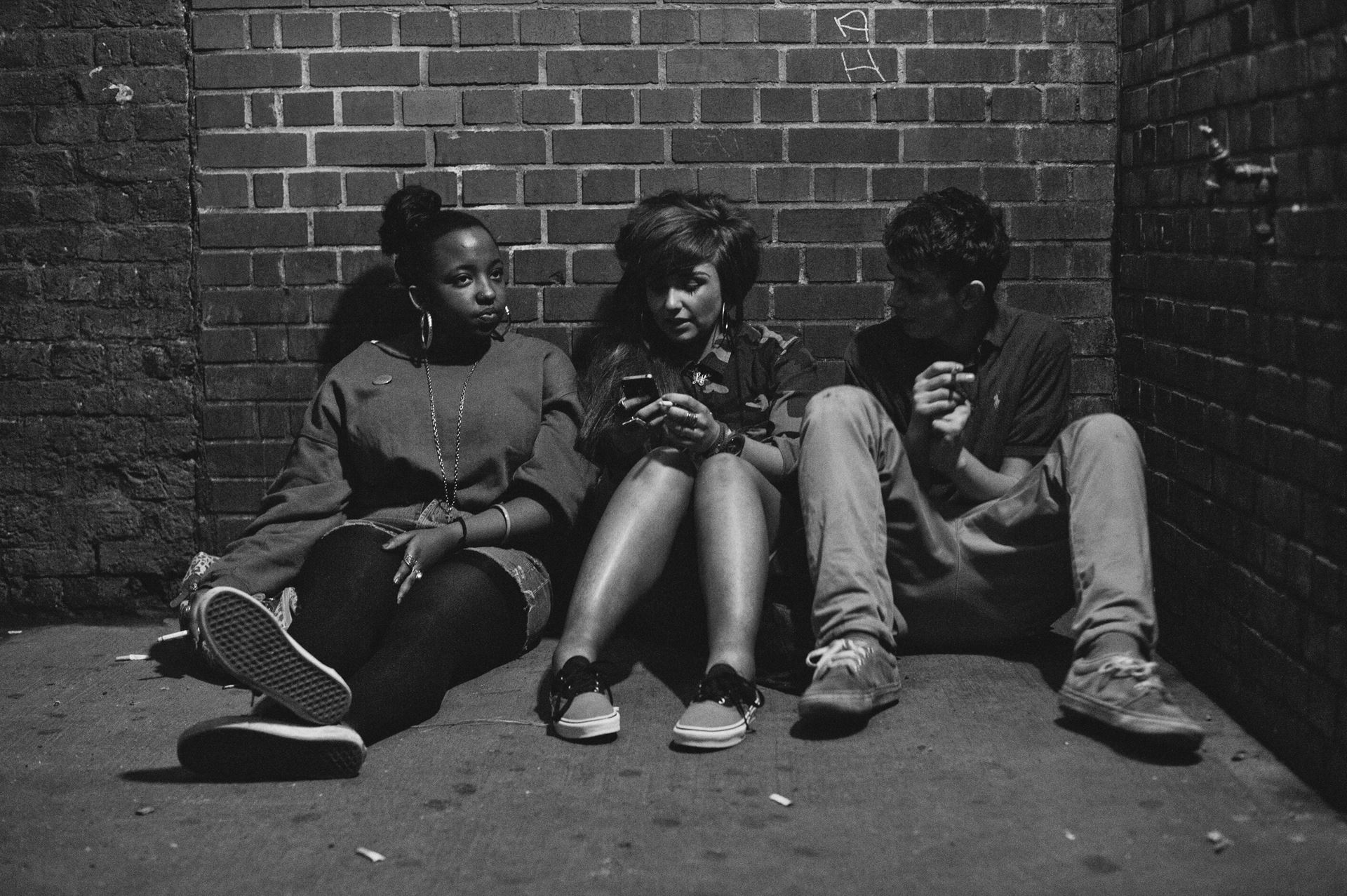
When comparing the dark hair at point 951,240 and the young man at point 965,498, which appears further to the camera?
the dark hair at point 951,240

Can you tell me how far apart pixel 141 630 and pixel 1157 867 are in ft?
10.6

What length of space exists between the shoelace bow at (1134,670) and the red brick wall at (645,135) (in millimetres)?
A: 1498

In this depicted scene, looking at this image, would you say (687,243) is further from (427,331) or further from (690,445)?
(427,331)

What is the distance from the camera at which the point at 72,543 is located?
4.69 m

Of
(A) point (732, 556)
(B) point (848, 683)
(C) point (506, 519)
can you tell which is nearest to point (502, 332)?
(C) point (506, 519)

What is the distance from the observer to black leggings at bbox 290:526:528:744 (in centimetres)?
349

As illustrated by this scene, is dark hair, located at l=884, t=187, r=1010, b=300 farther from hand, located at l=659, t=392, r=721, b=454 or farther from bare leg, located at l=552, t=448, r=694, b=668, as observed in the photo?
bare leg, located at l=552, t=448, r=694, b=668

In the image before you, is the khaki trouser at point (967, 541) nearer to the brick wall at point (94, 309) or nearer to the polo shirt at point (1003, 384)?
the polo shirt at point (1003, 384)

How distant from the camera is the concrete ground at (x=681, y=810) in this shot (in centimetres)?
270

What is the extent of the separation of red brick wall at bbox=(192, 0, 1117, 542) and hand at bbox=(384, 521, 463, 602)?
94 cm

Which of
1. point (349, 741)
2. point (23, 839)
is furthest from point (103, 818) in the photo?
point (349, 741)

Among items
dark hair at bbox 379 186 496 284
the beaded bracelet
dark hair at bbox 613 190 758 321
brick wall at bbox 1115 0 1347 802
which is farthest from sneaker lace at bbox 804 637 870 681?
dark hair at bbox 379 186 496 284

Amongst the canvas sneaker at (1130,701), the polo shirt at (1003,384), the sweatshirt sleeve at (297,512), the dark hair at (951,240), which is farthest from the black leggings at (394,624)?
the canvas sneaker at (1130,701)

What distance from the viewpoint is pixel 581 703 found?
3.46m
